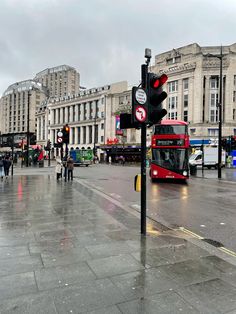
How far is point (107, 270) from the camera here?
4164 mm

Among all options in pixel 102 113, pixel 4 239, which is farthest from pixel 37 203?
pixel 102 113

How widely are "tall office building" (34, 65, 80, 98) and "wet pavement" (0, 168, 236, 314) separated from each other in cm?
14921

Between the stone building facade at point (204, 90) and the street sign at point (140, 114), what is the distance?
160 feet

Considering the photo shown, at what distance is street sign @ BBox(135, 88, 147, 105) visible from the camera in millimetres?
5776

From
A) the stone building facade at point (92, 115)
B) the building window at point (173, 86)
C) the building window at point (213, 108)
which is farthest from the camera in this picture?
the stone building facade at point (92, 115)

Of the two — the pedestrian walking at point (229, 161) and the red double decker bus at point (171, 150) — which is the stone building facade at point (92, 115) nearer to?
the pedestrian walking at point (229, 161)

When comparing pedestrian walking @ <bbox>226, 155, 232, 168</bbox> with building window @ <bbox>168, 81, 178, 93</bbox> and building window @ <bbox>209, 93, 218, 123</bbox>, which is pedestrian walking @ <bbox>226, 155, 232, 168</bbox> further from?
building window @ <bbox>168, 81, 178, 93</bbox>

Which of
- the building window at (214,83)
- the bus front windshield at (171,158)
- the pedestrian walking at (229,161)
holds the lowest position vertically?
the pedestrian walking at (229,161)

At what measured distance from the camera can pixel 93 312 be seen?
122 inches

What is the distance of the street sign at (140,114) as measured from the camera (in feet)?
19.1

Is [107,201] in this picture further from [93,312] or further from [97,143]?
[97,143]

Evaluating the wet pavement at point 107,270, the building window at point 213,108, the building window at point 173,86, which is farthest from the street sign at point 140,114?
the building window at point 173,86

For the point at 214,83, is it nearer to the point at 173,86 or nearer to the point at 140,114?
the point at 173,86

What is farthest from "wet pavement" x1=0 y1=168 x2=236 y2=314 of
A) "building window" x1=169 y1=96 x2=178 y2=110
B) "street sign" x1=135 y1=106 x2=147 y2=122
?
"building window" x1=169 y1=96 x2=178 y2=110
